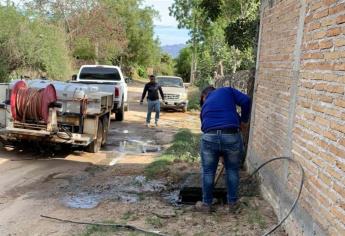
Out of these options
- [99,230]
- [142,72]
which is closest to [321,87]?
[99,230]

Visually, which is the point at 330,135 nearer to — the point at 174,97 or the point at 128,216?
the point at 128,216

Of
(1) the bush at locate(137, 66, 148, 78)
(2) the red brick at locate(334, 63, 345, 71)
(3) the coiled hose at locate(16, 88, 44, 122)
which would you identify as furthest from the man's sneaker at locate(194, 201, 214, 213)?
(1) the bush at locate(137, 66, 148, 78)

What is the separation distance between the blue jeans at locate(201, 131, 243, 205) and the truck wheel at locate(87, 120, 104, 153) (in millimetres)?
5585

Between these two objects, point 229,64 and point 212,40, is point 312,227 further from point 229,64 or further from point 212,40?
point 212,40

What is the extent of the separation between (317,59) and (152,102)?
1338cm

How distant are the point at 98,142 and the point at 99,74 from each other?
7.44m

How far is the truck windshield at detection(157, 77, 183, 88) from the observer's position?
27.0 m

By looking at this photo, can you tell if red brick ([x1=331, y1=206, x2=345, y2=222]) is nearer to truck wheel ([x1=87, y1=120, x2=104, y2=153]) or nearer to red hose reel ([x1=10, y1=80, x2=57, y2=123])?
red hose reel ([x1=10, y1=80, x2=57, y2=123])

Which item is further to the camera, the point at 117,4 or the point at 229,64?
the point at 117,4

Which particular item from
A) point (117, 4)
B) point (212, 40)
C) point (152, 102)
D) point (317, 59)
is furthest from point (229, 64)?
point (317, 59)

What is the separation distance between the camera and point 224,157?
23.9 feet

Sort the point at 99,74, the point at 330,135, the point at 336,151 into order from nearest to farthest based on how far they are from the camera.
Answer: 1. the point at 336,151
2. the point at 330,135
3. the point at 99,74

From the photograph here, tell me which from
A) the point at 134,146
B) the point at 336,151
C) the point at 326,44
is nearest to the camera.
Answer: the point at 336,151

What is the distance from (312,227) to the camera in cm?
514
